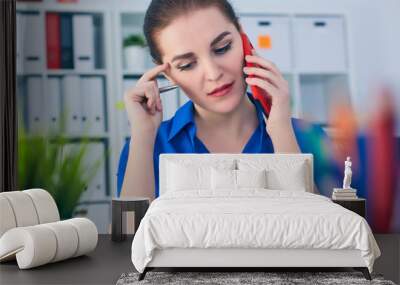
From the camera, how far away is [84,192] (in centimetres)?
614

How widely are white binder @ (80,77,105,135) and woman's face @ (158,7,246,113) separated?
0.69m

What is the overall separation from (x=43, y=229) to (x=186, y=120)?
6.62ft

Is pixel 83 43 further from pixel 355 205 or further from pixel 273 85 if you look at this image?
pixel 355 205

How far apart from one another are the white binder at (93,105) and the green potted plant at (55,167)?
5.6 inches

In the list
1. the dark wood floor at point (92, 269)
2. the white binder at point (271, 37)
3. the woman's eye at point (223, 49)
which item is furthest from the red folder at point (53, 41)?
the dark wood floor at point (92, 269)

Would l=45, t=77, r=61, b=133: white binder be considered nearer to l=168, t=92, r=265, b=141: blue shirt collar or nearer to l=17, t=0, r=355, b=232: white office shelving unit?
l=17, t=0, r=355, b=232: white office shelving unit

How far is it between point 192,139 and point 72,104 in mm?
1197

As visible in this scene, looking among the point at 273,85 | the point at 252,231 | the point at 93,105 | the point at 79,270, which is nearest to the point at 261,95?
the point at 273,85

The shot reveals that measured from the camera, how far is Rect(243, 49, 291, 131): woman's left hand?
5.92 metres

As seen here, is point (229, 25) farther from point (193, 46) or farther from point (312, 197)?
point (312, 197)

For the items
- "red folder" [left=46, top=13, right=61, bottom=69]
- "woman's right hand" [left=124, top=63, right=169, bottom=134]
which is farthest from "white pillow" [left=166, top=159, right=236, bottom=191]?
"red folder" [left=46, top=13, right=61, bottom=69]

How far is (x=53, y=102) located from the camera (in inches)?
241

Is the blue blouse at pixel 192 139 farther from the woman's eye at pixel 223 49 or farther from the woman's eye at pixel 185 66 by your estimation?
the woman's eye at pixel 223 49

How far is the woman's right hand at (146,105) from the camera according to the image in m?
6.00
